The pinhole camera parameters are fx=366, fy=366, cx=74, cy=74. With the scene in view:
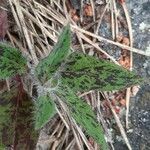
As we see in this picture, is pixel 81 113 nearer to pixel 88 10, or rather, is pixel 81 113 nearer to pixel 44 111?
pixel 44 111

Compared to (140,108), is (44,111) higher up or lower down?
higher up

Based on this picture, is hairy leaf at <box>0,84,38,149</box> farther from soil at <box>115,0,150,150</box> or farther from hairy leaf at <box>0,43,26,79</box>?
soil at <box>115,0,150,150</box>

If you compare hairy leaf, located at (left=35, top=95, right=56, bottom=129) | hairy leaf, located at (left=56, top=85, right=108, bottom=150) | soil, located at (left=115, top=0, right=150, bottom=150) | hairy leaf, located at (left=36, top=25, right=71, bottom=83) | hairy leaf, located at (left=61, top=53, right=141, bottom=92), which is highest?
hairy leaf, located at (left=36, top=25, right=71, bottom=83)

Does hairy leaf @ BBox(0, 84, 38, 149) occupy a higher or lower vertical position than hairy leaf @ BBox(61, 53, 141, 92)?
lower

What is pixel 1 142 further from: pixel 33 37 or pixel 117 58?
pixel 117 58

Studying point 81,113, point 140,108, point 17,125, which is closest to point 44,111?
point 81,113

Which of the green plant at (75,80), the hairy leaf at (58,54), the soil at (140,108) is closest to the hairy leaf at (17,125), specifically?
the green plant at (75,80)

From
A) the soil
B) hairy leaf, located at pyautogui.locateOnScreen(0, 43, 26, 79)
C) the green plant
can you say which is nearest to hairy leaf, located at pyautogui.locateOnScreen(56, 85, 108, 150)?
the green plant
